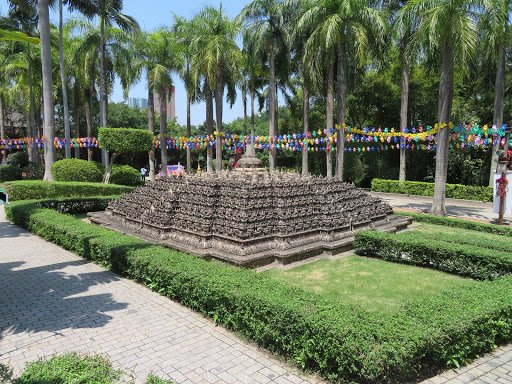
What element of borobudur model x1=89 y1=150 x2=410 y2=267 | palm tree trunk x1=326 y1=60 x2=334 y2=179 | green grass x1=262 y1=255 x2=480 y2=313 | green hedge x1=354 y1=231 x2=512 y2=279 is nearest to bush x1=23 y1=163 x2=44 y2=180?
borobudur model x1=89 y1=150 x2=410 y2=267

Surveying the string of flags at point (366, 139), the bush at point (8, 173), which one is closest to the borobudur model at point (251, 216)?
the string of flags at point (366, 139)

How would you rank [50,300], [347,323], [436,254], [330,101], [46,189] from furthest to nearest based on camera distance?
[330,101]
[46,189]
[436,254]
[50,300]
[347,323]

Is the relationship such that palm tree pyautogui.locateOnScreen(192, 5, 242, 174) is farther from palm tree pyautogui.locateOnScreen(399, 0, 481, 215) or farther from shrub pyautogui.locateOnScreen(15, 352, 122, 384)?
shrub pyautogui.locateOnScreen(15, 352, 122, 384)

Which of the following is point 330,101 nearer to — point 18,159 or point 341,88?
point 341,88

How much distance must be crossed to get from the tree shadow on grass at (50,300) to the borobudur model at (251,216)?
2.57 m

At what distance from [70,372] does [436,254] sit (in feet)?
27.1

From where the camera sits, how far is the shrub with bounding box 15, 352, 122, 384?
12.4 ft

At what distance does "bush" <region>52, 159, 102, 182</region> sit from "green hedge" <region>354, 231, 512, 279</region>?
16726 millimetres

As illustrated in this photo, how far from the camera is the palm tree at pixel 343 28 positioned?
16.5 metres

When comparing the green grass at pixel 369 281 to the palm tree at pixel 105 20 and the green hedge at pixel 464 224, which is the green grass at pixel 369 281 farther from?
the palm tree at pixel 105 20

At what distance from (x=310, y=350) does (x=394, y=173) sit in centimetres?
2682

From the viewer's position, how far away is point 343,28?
56.0ft

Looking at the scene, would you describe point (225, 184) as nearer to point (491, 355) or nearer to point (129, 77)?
point (491, 355)

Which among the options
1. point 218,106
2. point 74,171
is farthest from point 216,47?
point 74,171
